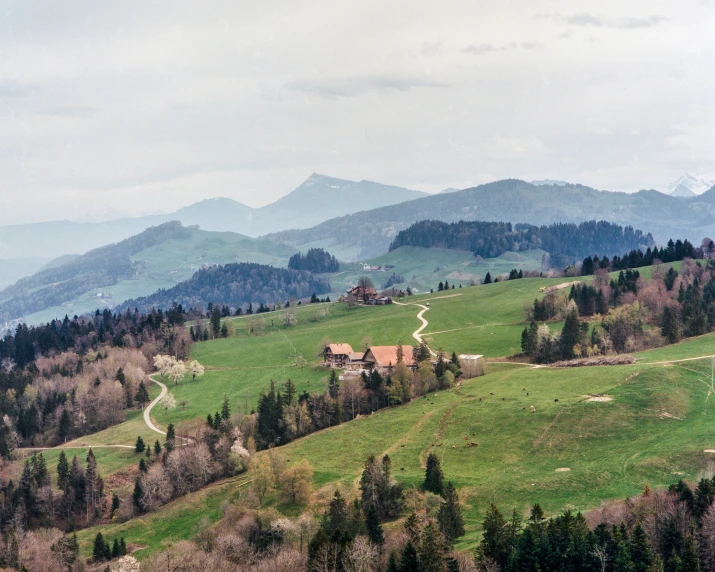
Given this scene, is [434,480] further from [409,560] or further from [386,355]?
[386,355]

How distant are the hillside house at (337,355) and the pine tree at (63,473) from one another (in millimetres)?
62087

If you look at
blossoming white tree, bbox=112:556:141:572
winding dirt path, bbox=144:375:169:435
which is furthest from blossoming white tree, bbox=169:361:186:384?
blossoming white tree, bbox=112:556:141:572

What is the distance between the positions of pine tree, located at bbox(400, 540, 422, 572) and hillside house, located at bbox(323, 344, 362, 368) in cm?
9564

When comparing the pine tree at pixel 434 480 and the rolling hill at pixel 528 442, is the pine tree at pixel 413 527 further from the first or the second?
the pine tree at pixel 434 480

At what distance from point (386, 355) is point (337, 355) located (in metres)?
15.4

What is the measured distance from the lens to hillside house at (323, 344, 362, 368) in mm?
172875

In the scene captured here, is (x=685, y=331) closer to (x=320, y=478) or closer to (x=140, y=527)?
(x=320, y=478)

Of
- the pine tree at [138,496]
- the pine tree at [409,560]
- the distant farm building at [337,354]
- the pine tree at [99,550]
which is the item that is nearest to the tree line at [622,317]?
the distant farm building at [337,354]

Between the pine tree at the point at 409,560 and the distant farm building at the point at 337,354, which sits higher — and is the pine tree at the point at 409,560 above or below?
below

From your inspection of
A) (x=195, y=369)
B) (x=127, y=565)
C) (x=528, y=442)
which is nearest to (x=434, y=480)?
(x=528, y=442)

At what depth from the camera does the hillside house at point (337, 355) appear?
567 ft

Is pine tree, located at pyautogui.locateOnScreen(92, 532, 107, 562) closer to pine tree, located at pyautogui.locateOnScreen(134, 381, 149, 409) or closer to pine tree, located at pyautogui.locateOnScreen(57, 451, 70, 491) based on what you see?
pine tree, located at pyautogui.locateOnScreen(57, 451, 70, 491)

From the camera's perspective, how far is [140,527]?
352 ft

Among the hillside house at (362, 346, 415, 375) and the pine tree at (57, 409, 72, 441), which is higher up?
the hillside house at (362, 346, 415, 375)
